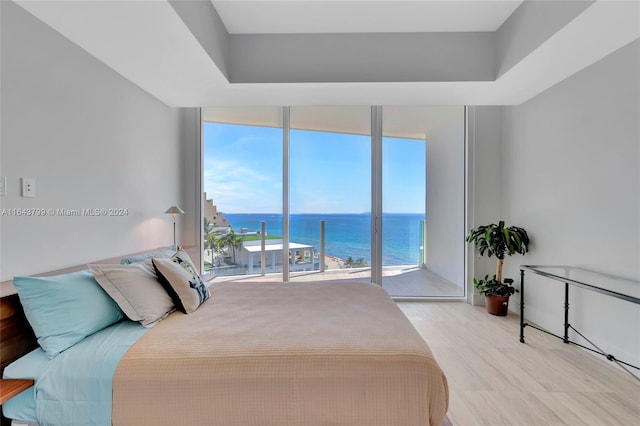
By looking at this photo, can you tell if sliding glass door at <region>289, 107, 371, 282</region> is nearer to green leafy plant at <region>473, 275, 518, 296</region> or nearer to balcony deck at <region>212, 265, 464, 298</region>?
balcony deck at <region>212, 265, 464, 298</region>

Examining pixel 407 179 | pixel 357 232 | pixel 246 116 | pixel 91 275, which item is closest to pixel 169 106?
pixel 246 116

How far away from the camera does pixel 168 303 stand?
180cm

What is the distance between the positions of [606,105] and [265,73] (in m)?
2.89

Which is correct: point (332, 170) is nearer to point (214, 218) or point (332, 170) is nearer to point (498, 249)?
point (214, 218)

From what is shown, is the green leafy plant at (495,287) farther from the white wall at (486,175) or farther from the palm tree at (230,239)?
the palm tree at (230,239)

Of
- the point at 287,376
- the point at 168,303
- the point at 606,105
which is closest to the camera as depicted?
the point at 287,376

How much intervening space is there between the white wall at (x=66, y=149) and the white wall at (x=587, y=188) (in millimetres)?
4001

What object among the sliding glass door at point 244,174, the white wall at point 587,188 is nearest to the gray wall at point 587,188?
the white wall at point 587,188

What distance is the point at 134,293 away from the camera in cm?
166

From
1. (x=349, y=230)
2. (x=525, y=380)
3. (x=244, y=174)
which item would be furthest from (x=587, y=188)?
(x=244, y=174)

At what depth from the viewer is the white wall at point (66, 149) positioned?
1674 mm

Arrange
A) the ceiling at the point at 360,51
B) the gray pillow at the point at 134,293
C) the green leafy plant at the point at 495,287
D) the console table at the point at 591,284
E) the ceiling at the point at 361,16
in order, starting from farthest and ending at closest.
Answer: the green leafy plant at the point at 495,287, the ceiling at the point at 361,16, the ceiling at the point at 360,51, the console table at the point at 591,284, the gray pillow at the point at 134,293

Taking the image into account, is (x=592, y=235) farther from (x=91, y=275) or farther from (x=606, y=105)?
(x=91, y=275)

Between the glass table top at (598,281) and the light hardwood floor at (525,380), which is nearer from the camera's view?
the light hardwood floor at (525,380)
